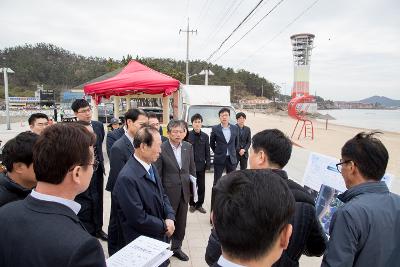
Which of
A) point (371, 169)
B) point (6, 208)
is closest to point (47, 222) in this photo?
point (6, 208)

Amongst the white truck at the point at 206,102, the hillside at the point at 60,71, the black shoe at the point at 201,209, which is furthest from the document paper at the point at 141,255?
the hillside at the point at 60,71

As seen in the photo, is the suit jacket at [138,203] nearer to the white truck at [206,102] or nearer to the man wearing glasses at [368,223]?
the man wearing glasses at [368,223]

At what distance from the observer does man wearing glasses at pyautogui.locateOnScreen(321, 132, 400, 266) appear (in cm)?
165

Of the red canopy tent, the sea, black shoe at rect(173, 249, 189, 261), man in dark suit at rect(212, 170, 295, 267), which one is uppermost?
the red canopy tent

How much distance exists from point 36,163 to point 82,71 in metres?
88.0

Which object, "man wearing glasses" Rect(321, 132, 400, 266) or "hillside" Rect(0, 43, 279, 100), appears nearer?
"man wearing glasses" Rect(321, 132, 400, 266)

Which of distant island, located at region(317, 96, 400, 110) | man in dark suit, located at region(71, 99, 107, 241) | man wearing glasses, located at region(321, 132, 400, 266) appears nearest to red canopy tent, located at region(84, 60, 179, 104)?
man in dark suit, located at region(71, 99, 107, 241)

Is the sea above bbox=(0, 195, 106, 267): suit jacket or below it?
below

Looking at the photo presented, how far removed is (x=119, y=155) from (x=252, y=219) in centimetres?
277

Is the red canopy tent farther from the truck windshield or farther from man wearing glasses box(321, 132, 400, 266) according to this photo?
man wearing glasses box(321, 132, 400, 266)

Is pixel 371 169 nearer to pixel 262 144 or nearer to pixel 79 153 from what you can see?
pixel 262 144

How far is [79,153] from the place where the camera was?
51.7 inches

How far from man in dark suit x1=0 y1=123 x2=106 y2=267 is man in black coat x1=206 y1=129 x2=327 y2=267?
0.72 m

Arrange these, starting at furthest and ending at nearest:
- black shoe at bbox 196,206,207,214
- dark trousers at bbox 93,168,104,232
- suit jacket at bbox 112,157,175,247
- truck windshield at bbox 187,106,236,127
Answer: truck windshield at bbox 187,106,236,127 → black shoe at bbox 196,206,207,214 → dark trousers at bbox 93,168,104,232 → suit jacket at bbox 112,157,175,247
